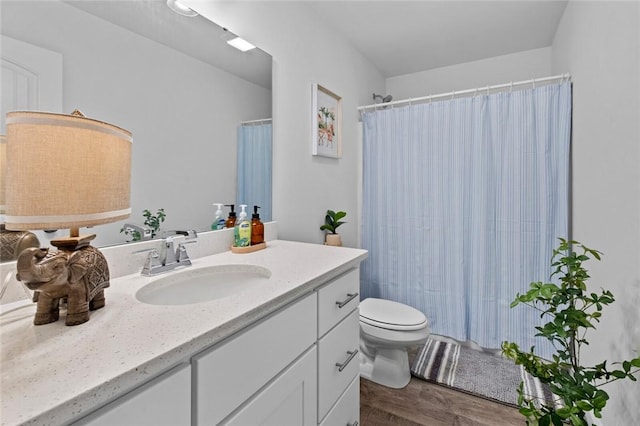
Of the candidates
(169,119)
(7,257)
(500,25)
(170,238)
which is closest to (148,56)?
(169,119)

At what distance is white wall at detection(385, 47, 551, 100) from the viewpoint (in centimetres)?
264

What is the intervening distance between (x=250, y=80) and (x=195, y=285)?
41.8 inches

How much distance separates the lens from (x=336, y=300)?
3.71 feet

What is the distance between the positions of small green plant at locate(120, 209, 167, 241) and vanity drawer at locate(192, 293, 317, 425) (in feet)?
2.01

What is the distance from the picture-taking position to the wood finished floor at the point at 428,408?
1.55m

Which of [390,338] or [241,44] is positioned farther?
[390,338]

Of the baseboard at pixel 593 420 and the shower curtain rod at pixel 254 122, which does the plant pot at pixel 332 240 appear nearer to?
the shower curtain rod at pixel 254 122

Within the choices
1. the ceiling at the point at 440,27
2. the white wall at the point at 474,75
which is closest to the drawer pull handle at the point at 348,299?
the ceiling at the point at 440,27

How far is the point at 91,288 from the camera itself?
683mm

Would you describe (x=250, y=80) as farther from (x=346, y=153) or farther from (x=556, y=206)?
(x=556, y=206)

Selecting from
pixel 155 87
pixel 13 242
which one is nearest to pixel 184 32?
pixel 155 87

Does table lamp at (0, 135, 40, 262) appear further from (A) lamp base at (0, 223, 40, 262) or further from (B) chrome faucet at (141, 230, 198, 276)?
(B) chrome faucet at (141, 230, 198, 276)

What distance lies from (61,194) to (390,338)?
5.41ft

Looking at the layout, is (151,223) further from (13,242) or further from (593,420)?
(593,420)
